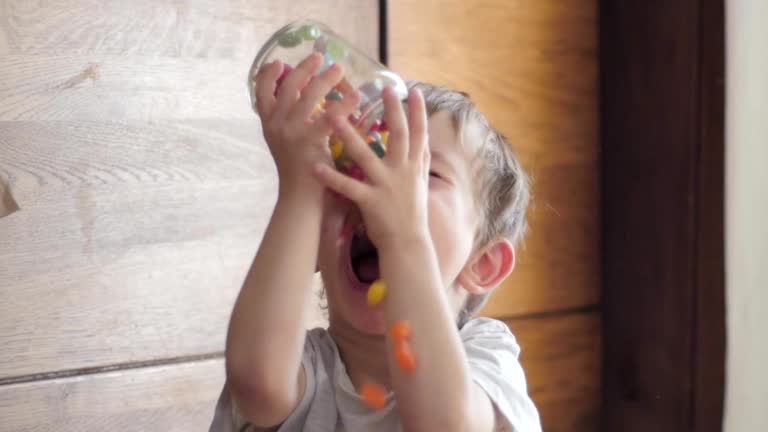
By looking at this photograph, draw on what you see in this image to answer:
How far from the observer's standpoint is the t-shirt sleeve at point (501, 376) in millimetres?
789

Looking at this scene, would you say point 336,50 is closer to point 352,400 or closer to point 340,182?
point 340,182

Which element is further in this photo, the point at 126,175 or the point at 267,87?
the point at 126,175

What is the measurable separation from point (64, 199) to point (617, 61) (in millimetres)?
842

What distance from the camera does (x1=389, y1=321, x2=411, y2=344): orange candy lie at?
703 mm

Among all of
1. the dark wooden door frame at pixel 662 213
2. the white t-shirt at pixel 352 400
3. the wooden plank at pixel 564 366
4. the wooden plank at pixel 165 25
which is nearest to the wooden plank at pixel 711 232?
the dark wooden door frame at pixel 662 213

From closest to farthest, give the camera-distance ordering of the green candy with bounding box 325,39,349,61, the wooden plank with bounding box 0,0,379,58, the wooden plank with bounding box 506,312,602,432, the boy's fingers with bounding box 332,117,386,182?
1. the boy's fingers with bounding box 332,117,386,182
2. the green candy with bounding box 325,39,349,61
3. the wooden plank with bounding box 0,0,379,58
4. the wooden plank with bounding box 506,312,602,432

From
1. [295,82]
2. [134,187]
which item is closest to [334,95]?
[295,82]

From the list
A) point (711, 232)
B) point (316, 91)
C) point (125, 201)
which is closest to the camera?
point (316, 91)

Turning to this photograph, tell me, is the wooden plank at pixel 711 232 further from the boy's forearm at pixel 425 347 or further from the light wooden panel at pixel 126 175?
the boy's forearm at pixel 425 347

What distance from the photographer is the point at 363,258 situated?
83cm

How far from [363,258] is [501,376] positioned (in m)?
0.16

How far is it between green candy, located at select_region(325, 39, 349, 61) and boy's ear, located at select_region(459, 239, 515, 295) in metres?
0.25

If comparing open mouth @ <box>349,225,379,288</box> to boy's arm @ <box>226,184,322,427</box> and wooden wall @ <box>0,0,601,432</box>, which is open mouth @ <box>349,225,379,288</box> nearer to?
boy's arm @ <box>226,184,322,427</box>

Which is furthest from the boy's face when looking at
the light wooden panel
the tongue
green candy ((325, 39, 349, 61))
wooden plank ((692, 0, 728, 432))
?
wooden plank ((692, 0, 728, 432))
